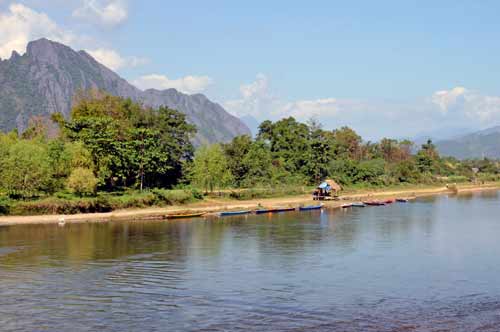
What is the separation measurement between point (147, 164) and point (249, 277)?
32.5 metres

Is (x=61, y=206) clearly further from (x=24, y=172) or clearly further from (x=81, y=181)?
(x=24, y=172)

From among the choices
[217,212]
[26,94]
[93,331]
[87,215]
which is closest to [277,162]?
[217,212]

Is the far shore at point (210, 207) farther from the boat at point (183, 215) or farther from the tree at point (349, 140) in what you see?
the tree at point (349, 140)

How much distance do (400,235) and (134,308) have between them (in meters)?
22.7

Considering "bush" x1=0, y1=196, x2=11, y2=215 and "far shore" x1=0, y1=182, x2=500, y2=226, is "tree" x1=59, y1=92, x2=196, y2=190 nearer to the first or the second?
"far shore" x1=0, y1=182, x2=500, y2=226

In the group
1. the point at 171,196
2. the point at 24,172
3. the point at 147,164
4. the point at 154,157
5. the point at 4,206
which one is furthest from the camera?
the point at 154,157

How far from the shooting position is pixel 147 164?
53.5 meters

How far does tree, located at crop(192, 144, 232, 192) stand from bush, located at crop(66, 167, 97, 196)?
1391 centimetres

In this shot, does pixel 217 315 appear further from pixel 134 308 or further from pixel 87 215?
pixel 87 215

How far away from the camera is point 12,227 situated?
3853cm

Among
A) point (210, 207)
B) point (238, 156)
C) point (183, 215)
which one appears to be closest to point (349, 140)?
point (238, 156)

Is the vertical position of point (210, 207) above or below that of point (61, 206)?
below

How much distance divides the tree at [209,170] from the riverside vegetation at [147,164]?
108mm

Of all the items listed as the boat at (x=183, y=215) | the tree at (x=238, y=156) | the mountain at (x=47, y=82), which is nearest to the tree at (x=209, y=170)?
the tree at (x=238, y=156)
